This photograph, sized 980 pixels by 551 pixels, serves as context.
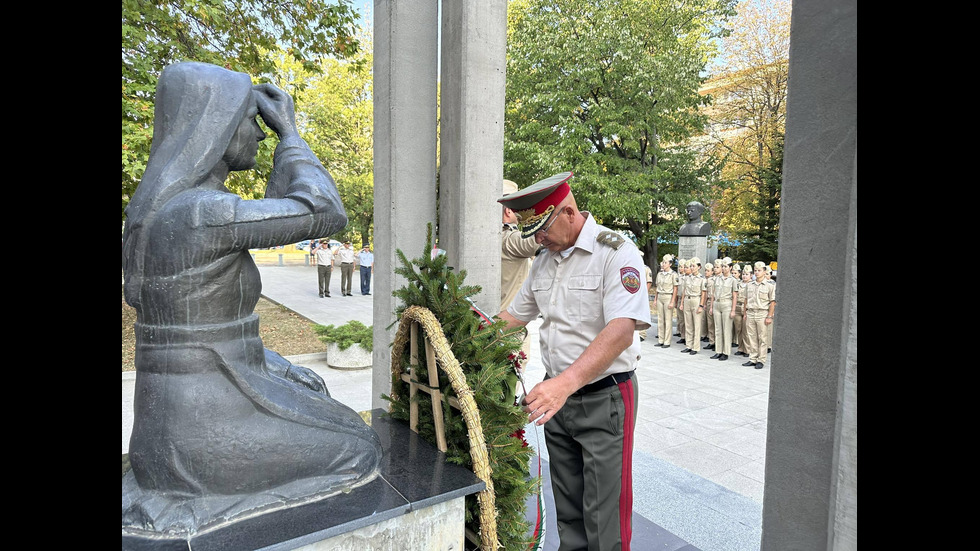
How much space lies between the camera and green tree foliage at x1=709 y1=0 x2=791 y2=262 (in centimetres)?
1881

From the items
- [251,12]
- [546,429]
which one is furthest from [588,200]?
[546,429]

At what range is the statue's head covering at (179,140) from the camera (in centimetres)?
202

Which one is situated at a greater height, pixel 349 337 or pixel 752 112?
pixel 752 112

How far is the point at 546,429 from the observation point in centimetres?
293

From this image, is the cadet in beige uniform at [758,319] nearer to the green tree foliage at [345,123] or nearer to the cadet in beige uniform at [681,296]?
the cadet in beige uniform at [681,296]

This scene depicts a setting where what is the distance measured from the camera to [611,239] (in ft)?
8.96

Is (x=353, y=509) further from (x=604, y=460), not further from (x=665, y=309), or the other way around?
(x=665, y=309)

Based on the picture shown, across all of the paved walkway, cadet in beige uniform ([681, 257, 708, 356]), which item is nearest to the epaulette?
the paved walkway

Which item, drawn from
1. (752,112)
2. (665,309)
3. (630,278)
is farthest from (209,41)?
(752,112)

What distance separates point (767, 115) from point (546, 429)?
21.4 m

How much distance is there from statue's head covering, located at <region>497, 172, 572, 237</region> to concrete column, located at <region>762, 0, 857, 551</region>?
3.81 feet

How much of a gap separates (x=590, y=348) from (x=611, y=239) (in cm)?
60

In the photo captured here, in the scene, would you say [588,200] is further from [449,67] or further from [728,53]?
[449,67]

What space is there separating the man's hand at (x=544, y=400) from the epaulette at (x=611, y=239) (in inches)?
31.2
